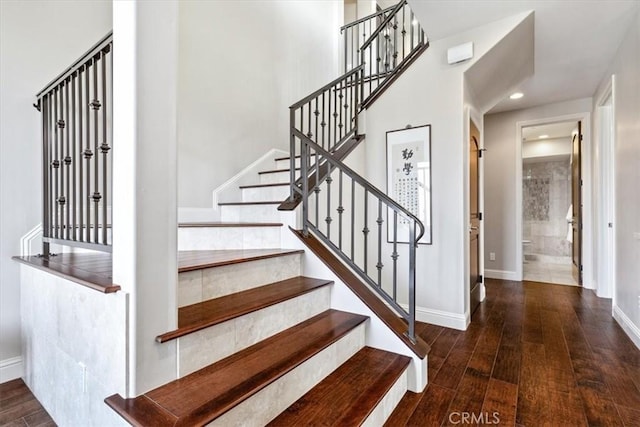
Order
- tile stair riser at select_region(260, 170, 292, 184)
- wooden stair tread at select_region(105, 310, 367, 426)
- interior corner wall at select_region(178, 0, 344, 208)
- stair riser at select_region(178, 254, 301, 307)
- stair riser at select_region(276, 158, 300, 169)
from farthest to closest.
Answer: stair riser at select_region(276, 158, 300, 169) < tile stair riser at select_region(260, 170, 292, 184) < interior corner wall at select_region(178, 0, 344, 208) < stair riser at select_region(178, 254, 301, 307) < wooden stair tread at select_region(105, 310, 367, 426)

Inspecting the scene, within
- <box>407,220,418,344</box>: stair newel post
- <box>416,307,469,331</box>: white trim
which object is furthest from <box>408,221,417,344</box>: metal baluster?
<box>416,307,469,331</box>: white trim

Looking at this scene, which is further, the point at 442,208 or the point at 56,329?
the point at 442,208

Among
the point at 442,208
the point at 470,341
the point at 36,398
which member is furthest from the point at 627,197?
the point at 36,398

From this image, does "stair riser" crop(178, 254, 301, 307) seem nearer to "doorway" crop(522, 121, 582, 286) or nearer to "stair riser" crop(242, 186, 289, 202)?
"stair riser" crop(242, 186, 289, 202)

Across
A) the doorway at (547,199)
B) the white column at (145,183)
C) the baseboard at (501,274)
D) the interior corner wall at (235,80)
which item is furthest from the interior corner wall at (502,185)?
the white column at (145,183)

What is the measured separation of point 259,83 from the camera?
11.7 feet

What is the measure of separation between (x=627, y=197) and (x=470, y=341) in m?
1.89

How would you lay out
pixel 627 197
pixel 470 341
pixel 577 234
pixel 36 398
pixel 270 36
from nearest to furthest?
pixel 36 398
pixel 470 341
pixel 627 197
pixel 270 36
pixel 577 234

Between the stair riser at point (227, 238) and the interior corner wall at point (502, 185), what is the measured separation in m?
4.03

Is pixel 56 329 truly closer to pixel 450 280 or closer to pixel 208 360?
pixel 208 360

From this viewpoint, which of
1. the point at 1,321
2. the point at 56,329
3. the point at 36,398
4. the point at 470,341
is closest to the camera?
the point at 56,329

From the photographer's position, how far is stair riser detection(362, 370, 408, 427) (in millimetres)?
1383

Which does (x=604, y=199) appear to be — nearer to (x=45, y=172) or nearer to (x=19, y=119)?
(x=45, y=172)

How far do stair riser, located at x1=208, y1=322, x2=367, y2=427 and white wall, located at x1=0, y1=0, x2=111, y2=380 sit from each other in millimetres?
1786
